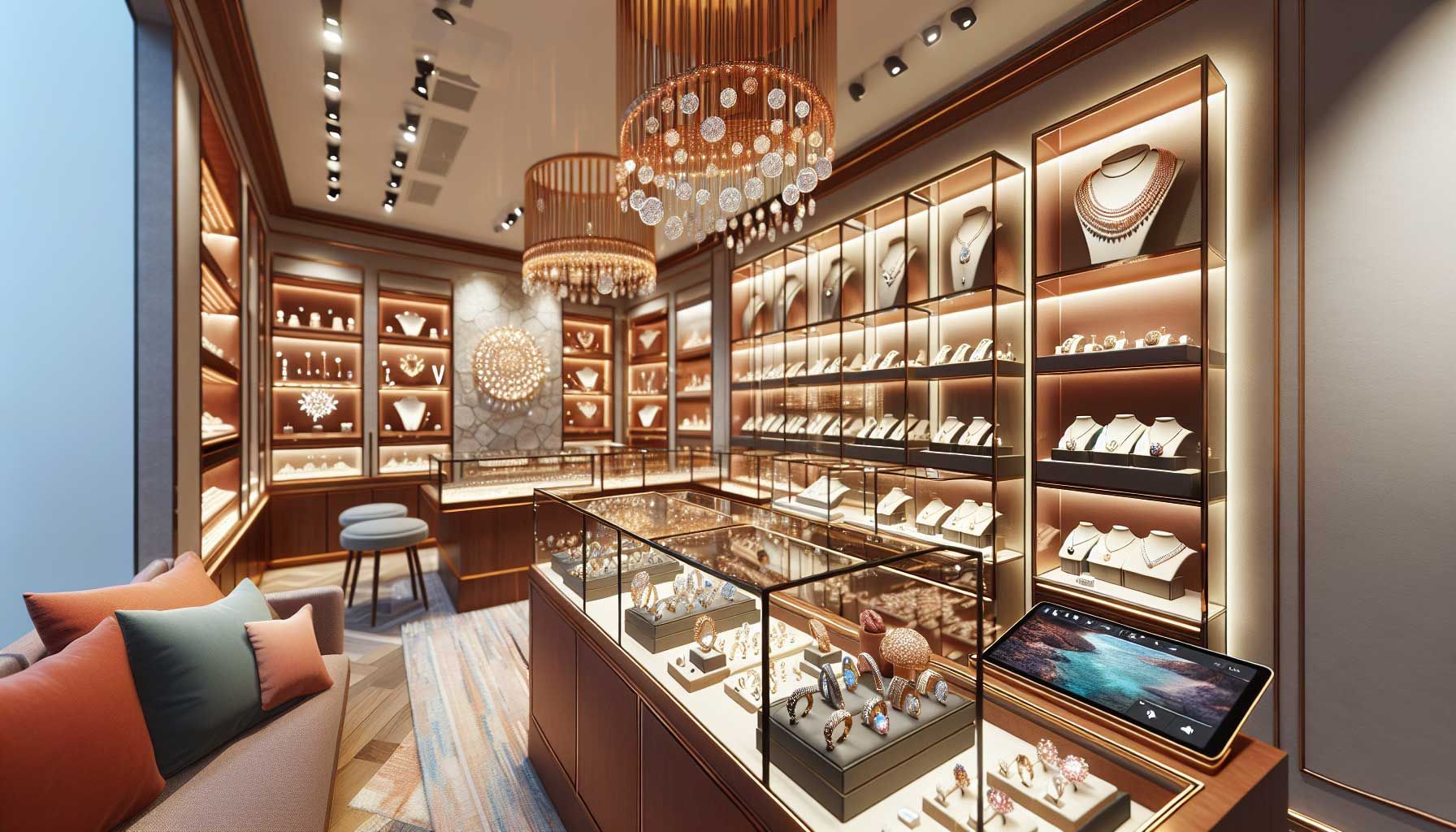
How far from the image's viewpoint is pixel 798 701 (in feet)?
3.50

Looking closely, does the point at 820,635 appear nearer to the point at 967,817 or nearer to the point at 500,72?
the point at 967,817

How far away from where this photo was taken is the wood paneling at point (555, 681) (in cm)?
185

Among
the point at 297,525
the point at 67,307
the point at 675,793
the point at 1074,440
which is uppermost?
the point at 67,307

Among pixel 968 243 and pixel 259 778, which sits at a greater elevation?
pixel 968 243

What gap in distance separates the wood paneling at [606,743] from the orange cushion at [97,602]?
1245 millimetres

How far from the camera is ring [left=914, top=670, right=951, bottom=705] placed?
1089 mm

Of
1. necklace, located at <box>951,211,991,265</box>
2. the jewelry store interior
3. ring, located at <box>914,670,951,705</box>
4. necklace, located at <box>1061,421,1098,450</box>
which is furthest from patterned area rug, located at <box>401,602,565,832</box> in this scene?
necklace, located at <box>951,211,991,265</box>

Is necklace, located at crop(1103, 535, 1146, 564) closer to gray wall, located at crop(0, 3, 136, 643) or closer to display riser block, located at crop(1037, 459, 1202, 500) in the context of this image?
display riser block, located at crop(1037, 459, 1202, 500)

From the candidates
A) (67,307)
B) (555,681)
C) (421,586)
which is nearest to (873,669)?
(555,681)

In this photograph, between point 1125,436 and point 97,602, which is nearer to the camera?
point 97,602

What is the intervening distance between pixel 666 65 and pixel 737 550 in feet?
5.26

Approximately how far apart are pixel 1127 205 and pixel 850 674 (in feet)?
7.80

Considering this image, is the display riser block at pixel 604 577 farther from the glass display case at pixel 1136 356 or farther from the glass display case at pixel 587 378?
the glass display case at pixel 587 378

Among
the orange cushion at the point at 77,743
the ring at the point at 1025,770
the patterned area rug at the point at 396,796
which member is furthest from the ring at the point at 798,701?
the patterned area rug at the point at 396,796
